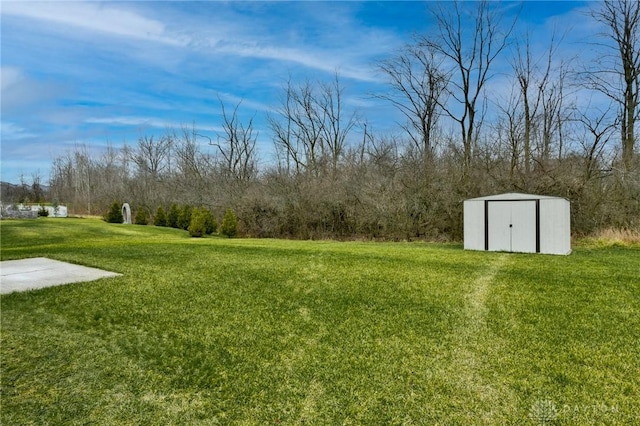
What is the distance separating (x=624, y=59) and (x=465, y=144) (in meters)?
5.61

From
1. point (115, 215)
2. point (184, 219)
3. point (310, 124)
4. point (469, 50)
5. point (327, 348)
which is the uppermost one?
point (469, 50)

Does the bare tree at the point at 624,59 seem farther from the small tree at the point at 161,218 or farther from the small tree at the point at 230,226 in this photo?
the small tree at the point at 161,218

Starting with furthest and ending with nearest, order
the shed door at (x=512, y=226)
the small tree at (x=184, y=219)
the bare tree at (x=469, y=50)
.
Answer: the small tree at (x=184, y=219)
the bare tree at (x=469, y=50)
the shed door at (x=512, y=226)

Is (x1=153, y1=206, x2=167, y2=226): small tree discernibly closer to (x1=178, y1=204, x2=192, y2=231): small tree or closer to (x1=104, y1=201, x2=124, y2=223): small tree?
(x1=178, y1=204, x2=192, y2=231): small tree

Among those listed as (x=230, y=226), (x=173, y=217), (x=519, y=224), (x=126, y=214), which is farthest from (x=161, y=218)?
(x=519, y=224)

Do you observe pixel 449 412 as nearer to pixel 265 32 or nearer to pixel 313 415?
pixel 313 415

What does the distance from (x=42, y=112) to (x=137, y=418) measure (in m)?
11.0

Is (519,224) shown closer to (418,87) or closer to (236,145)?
(418,87)

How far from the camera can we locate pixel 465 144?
15.6 m

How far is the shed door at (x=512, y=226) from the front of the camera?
8.15 m

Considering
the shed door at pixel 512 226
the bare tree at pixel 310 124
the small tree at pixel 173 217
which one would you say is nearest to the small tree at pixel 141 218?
the small tree at pixel 173 217

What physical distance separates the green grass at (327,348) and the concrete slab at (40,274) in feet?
1.24

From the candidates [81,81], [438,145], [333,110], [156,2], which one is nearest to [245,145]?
[333,110]

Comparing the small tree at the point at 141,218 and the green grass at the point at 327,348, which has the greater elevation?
the small tree at the point at 141,218
